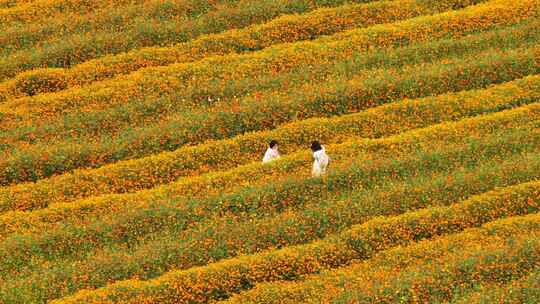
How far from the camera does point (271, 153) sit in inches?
1564

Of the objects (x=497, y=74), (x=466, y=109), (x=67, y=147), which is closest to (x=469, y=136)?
(x=466, y=109)

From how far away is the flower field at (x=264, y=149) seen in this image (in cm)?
3272

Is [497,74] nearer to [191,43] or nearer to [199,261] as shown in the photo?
[191,43]

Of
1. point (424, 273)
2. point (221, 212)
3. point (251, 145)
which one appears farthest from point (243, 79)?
point (424, 273)

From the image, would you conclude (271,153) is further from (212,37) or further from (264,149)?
(212,37)

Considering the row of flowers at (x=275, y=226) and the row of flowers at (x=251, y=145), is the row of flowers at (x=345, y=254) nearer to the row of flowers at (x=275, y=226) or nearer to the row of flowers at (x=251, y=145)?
the row of flowers at (x=275, y=226)

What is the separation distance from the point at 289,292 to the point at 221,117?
13.2m

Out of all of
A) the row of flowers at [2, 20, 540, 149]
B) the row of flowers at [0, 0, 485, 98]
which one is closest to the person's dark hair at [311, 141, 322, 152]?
the row of flowers at [2, 20, 540, 149]

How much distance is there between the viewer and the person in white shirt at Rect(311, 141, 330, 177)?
37375 mm

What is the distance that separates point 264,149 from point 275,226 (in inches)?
275

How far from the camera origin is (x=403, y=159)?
38500 mm

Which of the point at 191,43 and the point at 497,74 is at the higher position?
the point at 191,43

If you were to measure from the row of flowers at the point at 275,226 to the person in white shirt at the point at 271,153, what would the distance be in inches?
101

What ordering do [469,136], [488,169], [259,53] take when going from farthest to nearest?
[259,53]
[469,136]
[488,169]
